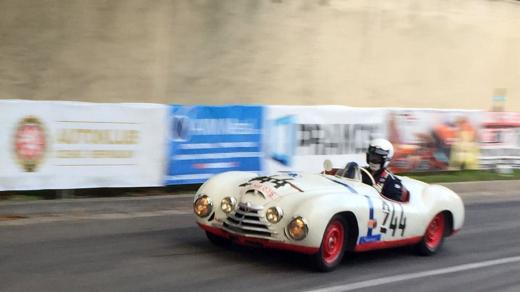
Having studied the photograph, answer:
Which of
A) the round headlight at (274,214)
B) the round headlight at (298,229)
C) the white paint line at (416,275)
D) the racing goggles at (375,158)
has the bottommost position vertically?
the white paint line at (416,275)

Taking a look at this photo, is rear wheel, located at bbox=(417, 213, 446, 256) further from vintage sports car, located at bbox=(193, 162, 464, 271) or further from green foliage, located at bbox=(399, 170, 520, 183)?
green foliage, located at bbox=(399, 170, 520, 183)

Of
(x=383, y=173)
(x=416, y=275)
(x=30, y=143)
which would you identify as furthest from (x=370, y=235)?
(x=30, y=143)

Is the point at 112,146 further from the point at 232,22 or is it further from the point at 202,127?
the point at 232,22

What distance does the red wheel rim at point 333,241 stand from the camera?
23.9 feet

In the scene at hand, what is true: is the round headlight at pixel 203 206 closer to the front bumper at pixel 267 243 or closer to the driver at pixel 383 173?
the front bumper at pixel 267 243

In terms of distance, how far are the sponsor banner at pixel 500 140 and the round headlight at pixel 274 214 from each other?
11.4 meters

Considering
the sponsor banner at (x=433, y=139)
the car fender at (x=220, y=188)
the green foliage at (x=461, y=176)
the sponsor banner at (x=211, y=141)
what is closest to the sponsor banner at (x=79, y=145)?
the sponsor banner at (x=211, y=141)

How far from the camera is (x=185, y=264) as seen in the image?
7.28m

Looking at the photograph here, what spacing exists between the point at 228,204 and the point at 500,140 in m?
12.0

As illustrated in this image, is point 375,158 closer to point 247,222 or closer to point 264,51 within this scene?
point 247,222

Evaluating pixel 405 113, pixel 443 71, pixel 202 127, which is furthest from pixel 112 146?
pixel 443 71

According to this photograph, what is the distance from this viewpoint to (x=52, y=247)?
25.3 feet

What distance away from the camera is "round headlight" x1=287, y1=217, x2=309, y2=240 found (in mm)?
6910

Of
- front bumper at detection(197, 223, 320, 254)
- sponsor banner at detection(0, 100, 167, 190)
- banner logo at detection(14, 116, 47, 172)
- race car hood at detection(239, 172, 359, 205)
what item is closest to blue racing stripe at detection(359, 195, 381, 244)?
race car hood at detection(239, 172, 359, 205)
